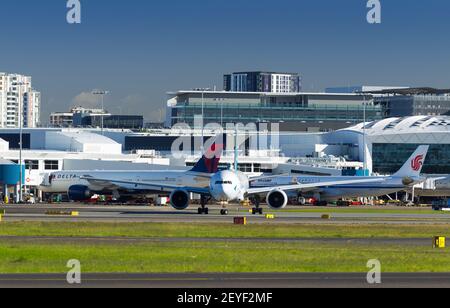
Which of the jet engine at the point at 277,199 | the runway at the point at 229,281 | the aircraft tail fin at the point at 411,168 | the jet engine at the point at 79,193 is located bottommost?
the jet engine at the point at 79,193

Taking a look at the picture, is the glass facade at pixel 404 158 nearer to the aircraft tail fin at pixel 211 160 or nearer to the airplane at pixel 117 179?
the airplane at pixel 117 179

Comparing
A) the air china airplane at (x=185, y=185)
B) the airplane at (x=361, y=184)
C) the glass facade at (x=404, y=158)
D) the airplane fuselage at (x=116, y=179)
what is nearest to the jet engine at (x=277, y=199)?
the air china airplane at (x=185, y=185)

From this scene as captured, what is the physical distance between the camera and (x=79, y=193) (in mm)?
143500

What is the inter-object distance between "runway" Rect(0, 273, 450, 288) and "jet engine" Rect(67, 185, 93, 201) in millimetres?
100497

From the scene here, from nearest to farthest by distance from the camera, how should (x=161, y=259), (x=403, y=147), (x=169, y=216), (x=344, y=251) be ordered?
1. (x=161, y=259)
2. (x=344, y=251)
3. (x=169, y=216)
4. (x=403, y=147)

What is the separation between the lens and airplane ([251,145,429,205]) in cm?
13650

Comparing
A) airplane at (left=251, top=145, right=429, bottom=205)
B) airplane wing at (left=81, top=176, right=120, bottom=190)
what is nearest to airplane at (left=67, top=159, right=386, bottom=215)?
airplane at (left=251, top=145, right=429, bottom=205)

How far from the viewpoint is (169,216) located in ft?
314

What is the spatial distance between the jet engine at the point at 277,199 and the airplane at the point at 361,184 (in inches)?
871

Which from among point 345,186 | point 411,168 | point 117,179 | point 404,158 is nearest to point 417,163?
point 411,168

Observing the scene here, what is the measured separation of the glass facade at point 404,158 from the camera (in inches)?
→ 7653
